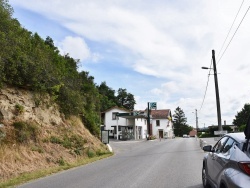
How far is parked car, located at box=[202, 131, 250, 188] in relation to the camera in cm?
489

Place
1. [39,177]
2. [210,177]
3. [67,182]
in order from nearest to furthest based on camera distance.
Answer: [210,177] < [67,182] < [39,177]

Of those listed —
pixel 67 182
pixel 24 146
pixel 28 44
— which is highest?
pixel 28 44

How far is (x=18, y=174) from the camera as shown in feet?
43.0

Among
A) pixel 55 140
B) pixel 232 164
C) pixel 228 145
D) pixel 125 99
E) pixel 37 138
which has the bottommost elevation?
pixel 232 164

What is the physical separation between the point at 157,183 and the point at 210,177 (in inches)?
118

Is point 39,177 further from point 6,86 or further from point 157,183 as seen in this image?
point 6,86

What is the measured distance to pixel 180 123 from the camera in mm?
140000

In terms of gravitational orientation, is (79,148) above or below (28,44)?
below

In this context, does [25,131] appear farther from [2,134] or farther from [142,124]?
[142,124]

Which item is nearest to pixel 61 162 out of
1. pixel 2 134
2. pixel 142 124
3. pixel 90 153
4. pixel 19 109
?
pixel 2 134

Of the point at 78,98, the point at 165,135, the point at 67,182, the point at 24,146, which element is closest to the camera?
the point at 67,182

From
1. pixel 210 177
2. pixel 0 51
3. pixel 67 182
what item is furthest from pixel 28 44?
pixel 210 177

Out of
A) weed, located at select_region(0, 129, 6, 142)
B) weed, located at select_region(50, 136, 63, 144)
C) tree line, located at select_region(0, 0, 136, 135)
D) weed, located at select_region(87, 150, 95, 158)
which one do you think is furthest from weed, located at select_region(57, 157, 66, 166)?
tree line, located at select_region(0, 0, 136, 135)

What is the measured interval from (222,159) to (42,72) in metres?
15.0
